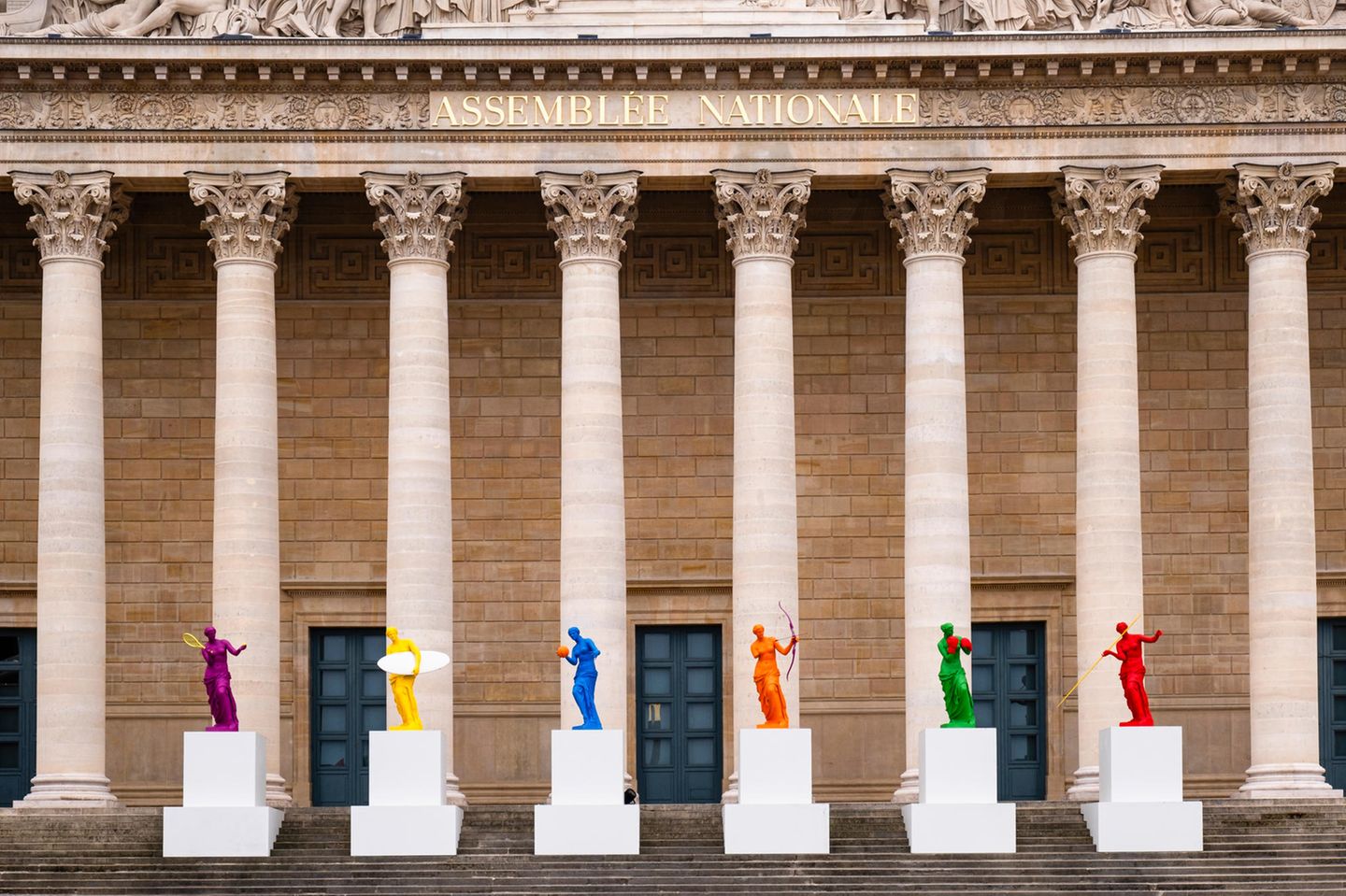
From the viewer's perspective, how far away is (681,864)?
1545 inches

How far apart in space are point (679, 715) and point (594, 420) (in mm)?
7080

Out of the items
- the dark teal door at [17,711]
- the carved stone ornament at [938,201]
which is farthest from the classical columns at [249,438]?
the carved stone ornament at [938,201]

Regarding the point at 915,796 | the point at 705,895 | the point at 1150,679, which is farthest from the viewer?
the point at 1150,679

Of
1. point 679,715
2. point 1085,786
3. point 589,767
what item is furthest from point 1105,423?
point 589,767

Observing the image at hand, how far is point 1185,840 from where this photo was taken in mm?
39719

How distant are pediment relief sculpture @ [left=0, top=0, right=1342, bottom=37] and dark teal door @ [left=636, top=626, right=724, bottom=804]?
37.4ft

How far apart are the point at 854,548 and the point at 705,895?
42.6 ft

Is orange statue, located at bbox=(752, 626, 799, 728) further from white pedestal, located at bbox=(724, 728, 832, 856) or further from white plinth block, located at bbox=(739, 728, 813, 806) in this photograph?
white plinth block, located at bbox=(739, 728, 813, 806)

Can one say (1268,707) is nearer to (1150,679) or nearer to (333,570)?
(1150,679)

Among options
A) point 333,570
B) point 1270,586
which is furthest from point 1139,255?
point 333,570

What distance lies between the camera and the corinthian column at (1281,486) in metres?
44.1

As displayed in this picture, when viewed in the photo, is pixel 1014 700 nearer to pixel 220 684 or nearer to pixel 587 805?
pixel 587 805

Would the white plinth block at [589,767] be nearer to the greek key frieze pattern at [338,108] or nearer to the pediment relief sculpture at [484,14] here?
the greek key frieze pattern at [338,108]

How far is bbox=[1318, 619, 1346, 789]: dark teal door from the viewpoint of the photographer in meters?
48.8
